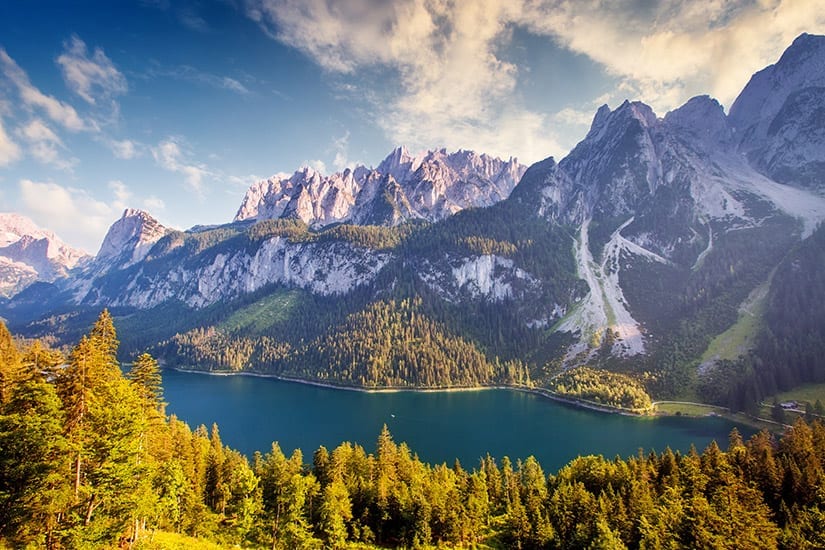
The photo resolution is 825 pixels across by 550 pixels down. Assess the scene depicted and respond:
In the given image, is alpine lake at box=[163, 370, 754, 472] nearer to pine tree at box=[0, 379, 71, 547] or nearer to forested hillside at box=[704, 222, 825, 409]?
forested hillside at box=[704, 222, 825, 409]

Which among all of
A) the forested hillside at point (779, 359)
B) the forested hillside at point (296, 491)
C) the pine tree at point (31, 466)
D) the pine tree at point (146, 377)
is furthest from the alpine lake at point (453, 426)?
the pine tree at point (31, 466)

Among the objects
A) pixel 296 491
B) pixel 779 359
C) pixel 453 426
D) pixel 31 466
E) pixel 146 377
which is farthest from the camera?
pixel 779 359

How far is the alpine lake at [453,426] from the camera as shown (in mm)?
123875

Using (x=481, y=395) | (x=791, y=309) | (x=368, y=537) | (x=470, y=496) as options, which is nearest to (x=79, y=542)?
(x=368, y=537)

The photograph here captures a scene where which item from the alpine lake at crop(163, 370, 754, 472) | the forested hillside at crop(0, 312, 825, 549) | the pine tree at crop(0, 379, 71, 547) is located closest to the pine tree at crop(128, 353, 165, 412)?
the forested hillside at crop(0, 312, 825, 549)

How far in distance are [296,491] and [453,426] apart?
346 ft

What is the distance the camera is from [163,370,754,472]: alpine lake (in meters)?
124

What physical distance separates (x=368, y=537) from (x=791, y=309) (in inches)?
8914

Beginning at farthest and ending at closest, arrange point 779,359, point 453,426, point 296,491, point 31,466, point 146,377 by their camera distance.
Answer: point 779,359, point 453,426, point 296,491, point 146,377, point 31,466

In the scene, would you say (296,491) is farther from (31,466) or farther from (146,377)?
(31,466)

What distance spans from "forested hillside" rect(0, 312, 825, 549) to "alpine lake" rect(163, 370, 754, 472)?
46.4 m

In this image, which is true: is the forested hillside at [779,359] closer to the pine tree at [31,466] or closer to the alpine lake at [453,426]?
the alpine lake at [453,426]

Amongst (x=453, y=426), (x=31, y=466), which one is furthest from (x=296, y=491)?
(x=453, y=426)

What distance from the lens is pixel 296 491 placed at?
48.6 meters
